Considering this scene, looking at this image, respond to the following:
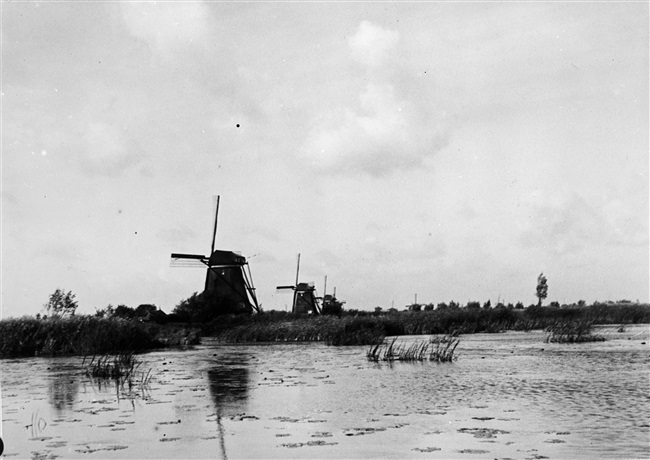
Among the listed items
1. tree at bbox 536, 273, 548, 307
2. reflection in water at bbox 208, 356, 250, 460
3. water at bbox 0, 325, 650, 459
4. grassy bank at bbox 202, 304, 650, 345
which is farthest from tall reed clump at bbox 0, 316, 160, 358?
tree at bbox 536, 273, 548, 307

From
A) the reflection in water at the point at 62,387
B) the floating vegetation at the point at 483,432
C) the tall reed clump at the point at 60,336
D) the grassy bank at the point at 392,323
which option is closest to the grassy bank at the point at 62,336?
the tall reed clump at the point at 60,336

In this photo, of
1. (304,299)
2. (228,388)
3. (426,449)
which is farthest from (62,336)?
(304,299)

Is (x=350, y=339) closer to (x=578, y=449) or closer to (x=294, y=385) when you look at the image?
(x=294, y=385)

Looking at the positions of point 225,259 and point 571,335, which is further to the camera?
point 225,259

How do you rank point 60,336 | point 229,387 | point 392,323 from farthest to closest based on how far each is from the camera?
point 392,323
point 60,336
point 229,387

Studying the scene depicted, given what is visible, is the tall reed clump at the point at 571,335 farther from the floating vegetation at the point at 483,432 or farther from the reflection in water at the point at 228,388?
the floating vegetation at the point at 483,432

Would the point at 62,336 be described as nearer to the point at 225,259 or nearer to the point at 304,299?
the point at 225,259

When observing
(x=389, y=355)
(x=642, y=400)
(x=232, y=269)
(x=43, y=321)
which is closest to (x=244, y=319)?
(x=232, y=269)

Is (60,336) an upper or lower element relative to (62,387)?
upper
